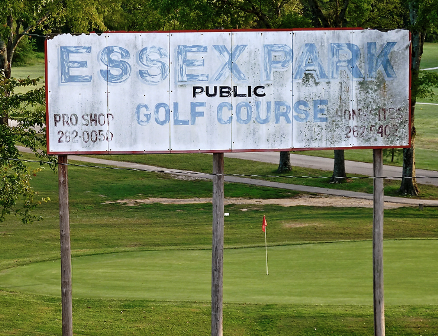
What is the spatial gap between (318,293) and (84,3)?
26.3 m

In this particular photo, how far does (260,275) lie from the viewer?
1549cm

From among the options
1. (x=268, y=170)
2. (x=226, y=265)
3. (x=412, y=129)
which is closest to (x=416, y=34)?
(x=412, y=129)

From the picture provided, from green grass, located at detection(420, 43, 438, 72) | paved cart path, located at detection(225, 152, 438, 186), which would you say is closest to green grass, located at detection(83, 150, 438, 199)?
paved cart path, located at detection(225, 152, 438, 186)

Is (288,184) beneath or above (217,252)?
beneath

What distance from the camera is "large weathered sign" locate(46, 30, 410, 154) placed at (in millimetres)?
11125

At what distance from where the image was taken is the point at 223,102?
11.3 m

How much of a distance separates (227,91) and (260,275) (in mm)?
5614

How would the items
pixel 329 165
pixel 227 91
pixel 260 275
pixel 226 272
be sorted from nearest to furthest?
pixel 227 91
pixel 260 275
pixel 226 272
pixel 329 165

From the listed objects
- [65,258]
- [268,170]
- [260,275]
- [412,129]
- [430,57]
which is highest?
[430,57]

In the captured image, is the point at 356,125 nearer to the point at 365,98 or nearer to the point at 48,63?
the point at 365,98

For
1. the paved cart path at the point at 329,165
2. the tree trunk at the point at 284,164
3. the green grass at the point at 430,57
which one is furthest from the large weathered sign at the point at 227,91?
the green grass at the point at 430,57

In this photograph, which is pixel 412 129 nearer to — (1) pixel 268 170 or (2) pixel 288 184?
(2) pixel 288 184

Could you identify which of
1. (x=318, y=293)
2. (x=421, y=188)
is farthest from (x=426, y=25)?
(x=318, y=293)

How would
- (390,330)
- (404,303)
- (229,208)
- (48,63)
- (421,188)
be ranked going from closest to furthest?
1. (48,63)
2. (390,330)
3. (404,303)
4. (229,208)
5. (421,188)
